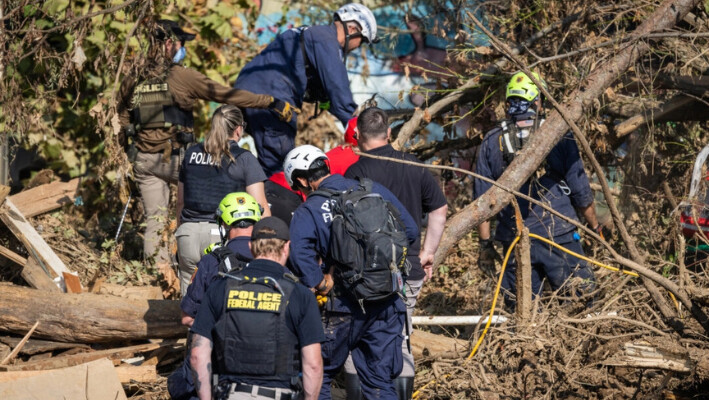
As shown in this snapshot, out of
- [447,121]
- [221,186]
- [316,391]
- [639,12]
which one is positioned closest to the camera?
[316,391]

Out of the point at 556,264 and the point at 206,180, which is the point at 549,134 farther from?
the point at 206,180

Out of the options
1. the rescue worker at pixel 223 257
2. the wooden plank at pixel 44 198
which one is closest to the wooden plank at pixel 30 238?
the wooden plank at pixel 44 198

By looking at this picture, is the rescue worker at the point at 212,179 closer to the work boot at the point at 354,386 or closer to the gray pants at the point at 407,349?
the gray pants at the point at 407,349

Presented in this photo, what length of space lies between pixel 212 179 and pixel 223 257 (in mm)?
1217

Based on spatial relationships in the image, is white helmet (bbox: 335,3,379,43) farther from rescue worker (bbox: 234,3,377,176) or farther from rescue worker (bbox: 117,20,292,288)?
rescue worker (bbox: 117,20,292,288)

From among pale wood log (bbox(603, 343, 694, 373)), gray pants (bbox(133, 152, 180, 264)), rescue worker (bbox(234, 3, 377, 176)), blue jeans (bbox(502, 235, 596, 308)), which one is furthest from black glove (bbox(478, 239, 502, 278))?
gray pants (bbox(133, 152, 180, 264))

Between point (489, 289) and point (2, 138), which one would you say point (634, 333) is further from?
point (2, 138)

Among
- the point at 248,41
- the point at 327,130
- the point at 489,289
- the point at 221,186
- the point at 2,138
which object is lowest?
the point at 489,289

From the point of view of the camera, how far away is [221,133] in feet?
19.8

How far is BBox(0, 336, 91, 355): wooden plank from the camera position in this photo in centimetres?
658

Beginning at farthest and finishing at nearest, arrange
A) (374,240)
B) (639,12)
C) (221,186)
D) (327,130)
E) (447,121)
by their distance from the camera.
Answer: (327,130), (447,121), (639,12), (221,186), (374,240)

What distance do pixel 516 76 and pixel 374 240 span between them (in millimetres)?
2722

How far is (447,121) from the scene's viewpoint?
28.8ft

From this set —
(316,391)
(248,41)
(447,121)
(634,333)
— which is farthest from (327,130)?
(316,391)
